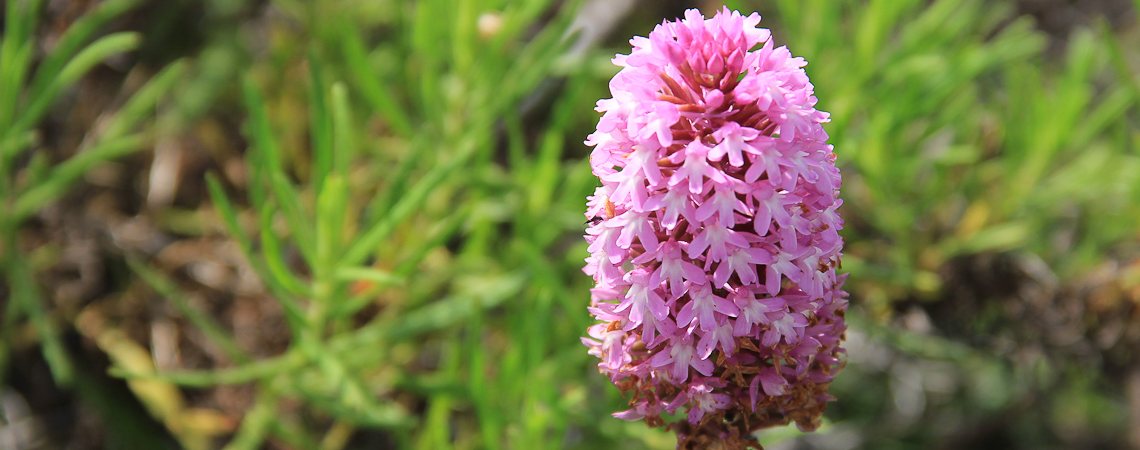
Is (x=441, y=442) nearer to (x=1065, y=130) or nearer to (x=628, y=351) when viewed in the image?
(x=628, y=351)

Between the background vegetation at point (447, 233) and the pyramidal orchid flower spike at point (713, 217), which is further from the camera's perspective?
the background vegetation at point (447, 233)

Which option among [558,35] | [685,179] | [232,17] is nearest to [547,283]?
[558,35]

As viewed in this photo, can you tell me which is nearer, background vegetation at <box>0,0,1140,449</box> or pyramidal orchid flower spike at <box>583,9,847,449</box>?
pyramidal orchid flower spike at <box>583,9,847,449</box>

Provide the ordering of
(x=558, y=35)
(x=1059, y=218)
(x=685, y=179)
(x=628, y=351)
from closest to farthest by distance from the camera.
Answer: (x=685, y=179) → (x=628, y=351) → (x=558, y=35) → (x=1059, y=218)

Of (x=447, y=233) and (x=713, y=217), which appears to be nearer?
(x=713, y=217)
